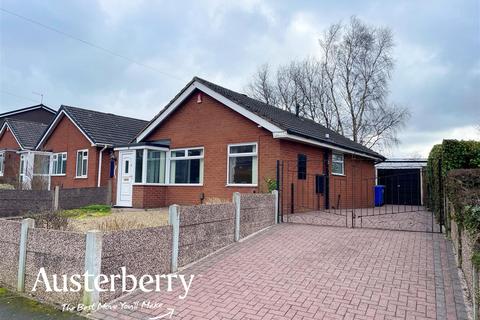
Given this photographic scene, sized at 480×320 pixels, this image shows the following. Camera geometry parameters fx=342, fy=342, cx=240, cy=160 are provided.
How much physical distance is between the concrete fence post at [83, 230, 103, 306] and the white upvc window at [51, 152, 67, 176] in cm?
1794

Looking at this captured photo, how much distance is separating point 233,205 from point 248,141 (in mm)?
4834

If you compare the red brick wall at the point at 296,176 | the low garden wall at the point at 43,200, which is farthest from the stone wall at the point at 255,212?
the low garden wall at the point at 43,200

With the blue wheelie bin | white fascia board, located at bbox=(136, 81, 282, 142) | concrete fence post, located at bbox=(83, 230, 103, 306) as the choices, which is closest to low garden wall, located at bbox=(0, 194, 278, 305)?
concrete fence post, located at bbox=(83, 230, 103, 306)

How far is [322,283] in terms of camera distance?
206 inches

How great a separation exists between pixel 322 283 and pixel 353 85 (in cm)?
2746

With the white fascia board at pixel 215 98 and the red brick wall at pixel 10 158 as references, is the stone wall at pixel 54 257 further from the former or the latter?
the red brick wall at pixel 10 158

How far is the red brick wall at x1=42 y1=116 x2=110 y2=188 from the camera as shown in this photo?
18219 mm

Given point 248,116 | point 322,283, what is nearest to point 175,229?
point 322,283

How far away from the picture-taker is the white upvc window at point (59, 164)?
20656 millimetres

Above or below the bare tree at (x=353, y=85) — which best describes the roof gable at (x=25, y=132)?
below

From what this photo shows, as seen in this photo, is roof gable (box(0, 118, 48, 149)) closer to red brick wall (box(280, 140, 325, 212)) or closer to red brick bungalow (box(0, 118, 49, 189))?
red brick bungalow (box(0, 118, 49, 189))

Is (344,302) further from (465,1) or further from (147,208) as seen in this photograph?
(147,208)

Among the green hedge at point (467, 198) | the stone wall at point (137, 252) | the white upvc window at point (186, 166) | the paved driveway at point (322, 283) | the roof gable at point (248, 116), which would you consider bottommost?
the paved driveway at point (322, 283)

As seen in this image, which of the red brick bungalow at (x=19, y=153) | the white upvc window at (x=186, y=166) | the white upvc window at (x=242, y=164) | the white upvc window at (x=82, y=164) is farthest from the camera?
the red brick bungalow at (x=19, y=153)
